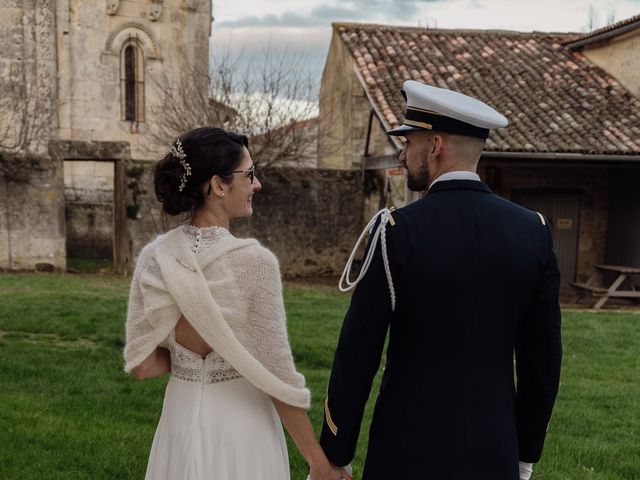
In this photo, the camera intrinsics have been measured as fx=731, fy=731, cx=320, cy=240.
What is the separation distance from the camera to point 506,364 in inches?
96.1

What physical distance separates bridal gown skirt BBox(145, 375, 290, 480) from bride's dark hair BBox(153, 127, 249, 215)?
612mm

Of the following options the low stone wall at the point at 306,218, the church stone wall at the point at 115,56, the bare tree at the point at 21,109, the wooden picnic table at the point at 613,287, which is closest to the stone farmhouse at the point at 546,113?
the low stone wall at the point at 306,218

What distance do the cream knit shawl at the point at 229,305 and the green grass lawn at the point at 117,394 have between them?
2.34 meters

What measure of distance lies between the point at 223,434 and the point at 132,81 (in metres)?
19.9

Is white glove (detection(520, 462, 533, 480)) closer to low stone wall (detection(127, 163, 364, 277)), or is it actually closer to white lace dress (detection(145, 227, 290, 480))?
white lace dress (detection(145, 227, 290, 480))

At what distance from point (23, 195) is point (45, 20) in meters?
6.88

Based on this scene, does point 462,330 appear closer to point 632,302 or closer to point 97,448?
point 97,448

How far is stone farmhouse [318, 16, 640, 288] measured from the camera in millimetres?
13711

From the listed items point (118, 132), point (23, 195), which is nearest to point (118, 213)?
point (23, 195)

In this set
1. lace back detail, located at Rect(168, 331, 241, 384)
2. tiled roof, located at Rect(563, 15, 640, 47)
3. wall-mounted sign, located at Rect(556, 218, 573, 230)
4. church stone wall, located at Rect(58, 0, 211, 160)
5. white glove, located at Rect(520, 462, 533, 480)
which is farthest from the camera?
church stone wall, located at Rect(58, 0, 211, 160)

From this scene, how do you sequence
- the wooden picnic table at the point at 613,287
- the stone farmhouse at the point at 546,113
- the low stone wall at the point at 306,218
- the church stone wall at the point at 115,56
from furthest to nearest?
the church stone wall at the point at 115,56
the low stone wall at the point at 306,218
the stone farmhouse at the point at 546,113
the wooden picnic table at the point at 613,287

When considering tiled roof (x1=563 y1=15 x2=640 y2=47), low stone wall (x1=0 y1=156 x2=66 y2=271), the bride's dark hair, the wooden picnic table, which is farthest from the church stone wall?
the bride's dark hair

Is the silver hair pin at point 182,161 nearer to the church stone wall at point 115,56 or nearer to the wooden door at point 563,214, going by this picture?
the wooden door at point 563,214

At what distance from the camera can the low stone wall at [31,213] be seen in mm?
15055
